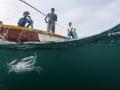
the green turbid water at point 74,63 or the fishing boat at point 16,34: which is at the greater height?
the fishing boat at point 16,34

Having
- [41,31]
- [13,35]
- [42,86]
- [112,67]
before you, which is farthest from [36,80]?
[41,31]

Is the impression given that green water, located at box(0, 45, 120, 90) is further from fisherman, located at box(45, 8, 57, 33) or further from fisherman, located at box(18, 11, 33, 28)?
fisherman, located at box(45, 8, 57, 33)

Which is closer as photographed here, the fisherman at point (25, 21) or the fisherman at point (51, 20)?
the fisherman at point (25, 21)

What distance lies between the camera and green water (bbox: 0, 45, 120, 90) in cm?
705

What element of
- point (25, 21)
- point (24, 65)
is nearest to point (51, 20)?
point (25, 21)

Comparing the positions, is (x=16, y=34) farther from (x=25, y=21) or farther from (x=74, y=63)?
(x=74, y=63)

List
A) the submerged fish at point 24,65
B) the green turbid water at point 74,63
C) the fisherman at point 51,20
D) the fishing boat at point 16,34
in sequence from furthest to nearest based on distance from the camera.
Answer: the fisherman at point 51,20 → the fishing boat at point 16,34 → the submerged fish at point 24,65 → the green turbid water at point 74,63

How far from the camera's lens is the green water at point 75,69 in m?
7.05

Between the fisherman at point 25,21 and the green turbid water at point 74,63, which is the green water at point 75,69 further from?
the fisherman at point 25,21

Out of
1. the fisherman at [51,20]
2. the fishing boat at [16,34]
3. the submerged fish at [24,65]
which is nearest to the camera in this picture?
the submerged fish at [24,65]

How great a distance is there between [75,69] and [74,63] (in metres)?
0.11

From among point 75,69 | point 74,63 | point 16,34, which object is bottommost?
point 75,69

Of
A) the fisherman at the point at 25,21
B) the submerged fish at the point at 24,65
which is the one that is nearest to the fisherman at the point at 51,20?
the fisherman at the point at 25,21

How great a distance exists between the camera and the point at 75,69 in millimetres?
7270
